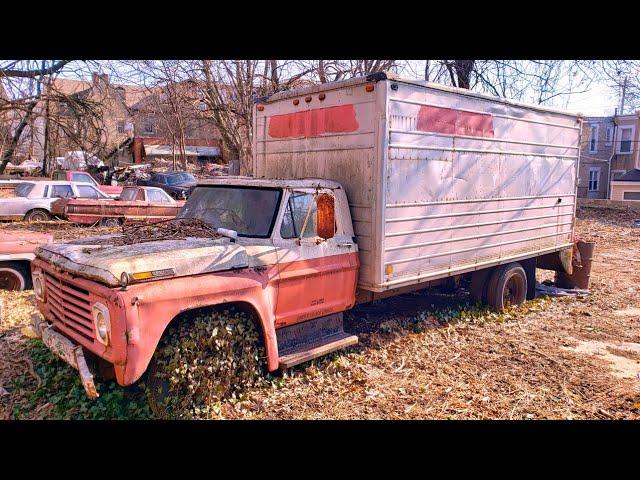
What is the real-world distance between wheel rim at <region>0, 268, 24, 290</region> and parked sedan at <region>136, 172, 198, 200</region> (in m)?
15.7

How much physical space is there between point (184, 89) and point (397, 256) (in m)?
16.1

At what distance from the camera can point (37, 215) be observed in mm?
15898

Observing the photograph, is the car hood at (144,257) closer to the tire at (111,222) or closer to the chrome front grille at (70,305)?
the chrome front grille at (70,305)

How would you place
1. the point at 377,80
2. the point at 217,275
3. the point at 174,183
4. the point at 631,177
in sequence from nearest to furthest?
the point at 217,275 < the point at 377,80 < the point at 174,183 < the point at 631,177

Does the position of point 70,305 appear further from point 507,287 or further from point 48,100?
point 48,100

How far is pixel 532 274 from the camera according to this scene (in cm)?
912

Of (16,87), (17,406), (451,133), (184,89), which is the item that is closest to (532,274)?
(451,133)

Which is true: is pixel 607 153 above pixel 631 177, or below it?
above

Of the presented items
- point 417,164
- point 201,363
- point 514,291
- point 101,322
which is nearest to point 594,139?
point 514,291

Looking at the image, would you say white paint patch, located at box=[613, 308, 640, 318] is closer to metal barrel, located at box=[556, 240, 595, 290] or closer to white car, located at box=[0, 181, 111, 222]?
metal barrel, located at box=[556, 240, 595, 290]

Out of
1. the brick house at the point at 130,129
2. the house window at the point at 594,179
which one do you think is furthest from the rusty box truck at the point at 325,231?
the house window at the point at 594,179

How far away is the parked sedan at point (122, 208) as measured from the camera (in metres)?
14.6

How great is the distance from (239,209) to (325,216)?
0.97 m

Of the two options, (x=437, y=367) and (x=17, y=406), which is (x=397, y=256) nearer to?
(x=437, y=367)
